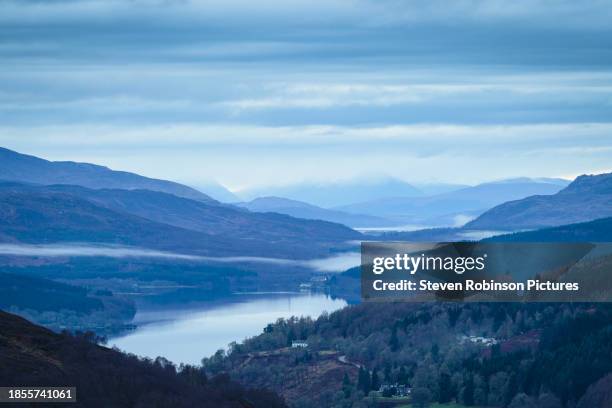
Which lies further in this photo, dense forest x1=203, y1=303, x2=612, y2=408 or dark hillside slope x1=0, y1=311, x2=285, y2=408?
dense forest x1=203, y1=303, x2=612, y2=408

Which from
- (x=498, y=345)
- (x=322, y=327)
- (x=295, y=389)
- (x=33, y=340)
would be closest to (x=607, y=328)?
(x=498, y=345)

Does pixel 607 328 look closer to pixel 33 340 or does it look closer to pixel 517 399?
pixel 517 399

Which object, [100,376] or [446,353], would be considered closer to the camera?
[100,376]

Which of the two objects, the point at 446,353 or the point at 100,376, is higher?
the point at 446,353

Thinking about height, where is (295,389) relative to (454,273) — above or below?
below

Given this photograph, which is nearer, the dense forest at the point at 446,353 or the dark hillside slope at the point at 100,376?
the dark hillside slope at the point at 100,376
